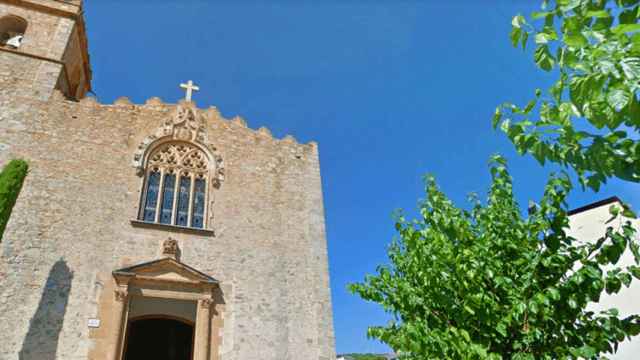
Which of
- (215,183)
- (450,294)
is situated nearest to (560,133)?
(450,294)

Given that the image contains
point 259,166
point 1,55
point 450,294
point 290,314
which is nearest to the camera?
point 450,294

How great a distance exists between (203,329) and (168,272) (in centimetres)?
169

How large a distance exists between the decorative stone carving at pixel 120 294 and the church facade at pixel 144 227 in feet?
0.08

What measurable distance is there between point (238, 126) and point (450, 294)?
10178 mm

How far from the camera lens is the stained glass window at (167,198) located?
39.5 ft

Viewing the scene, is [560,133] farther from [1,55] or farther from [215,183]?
[1,55]

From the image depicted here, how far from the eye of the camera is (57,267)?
10.1 metres

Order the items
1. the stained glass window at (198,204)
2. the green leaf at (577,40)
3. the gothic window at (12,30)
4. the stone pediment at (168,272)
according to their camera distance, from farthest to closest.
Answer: the gothic window at (12,30), the stained glass window at (198,204), the stone pediment at (168,272), the green leaf at (577,40)

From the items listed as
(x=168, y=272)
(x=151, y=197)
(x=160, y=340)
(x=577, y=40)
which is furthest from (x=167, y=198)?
(x=577, y=40)

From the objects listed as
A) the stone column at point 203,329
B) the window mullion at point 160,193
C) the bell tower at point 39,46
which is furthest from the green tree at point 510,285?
the bell tower at point 39,46

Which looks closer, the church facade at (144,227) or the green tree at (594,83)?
the green tree at (594,83)

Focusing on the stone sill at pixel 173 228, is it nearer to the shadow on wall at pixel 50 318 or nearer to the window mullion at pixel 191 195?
the window mullion at pixel 191 195

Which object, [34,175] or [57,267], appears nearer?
[57,267]

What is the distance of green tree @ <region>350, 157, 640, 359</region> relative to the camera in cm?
474
